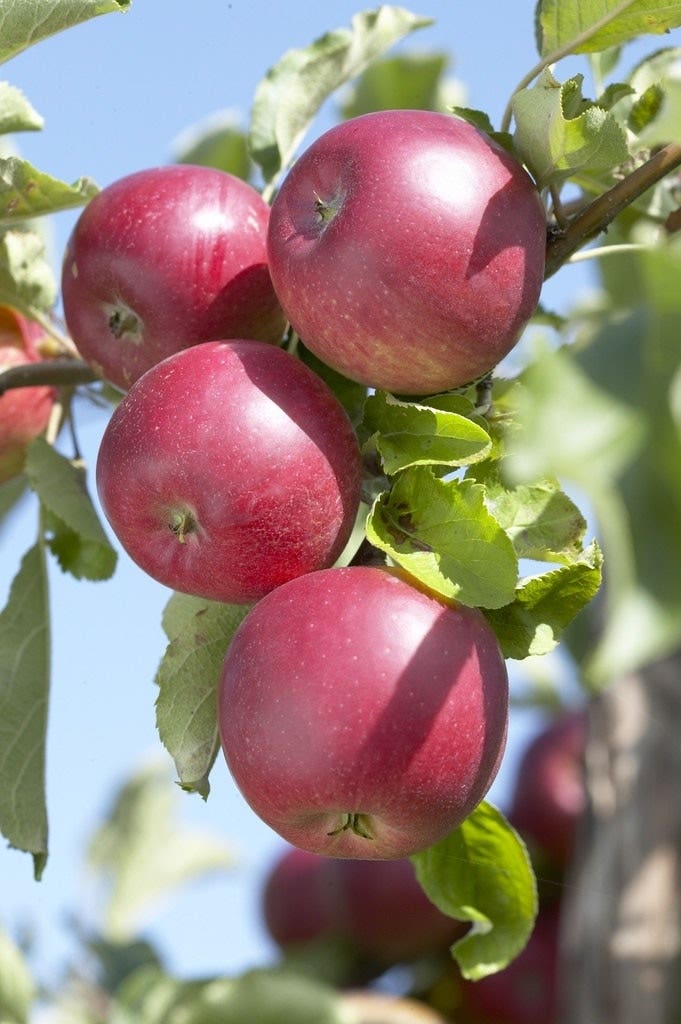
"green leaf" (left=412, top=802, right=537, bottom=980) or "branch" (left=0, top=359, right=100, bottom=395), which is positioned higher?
"branch" (left=0, top=359, right=100, bottom=395)

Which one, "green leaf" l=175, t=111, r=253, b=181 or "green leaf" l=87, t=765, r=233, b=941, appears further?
"green leaf" l=87, t=765, r=233, b=941

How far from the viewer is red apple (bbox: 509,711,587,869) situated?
7.92 feet

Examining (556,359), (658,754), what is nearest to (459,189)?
(556,359)

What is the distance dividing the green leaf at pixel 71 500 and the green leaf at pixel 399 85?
2.15 feet

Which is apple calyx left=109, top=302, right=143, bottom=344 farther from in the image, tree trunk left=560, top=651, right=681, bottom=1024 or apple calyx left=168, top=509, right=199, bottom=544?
tree trunk left=560, top=651, right=681, bottom=1024

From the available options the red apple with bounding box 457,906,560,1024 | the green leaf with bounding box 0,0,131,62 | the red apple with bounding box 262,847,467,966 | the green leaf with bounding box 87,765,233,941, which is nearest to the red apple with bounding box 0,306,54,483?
the green leaf with bounding box 0,0,131,62

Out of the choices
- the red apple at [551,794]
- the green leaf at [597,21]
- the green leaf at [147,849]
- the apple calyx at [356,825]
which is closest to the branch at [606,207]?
the green leaf at [597,21]

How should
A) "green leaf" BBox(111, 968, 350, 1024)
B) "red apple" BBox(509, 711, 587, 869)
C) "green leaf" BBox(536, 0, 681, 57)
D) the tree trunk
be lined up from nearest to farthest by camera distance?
"green leaf" BBox(536, 0, 681, 57) < "green leaf" BBox(111, 968, 350, 1024) < the tree trunk < "red apple" BBox(509, 711, 587, 869)

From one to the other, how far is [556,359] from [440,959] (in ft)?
6.92

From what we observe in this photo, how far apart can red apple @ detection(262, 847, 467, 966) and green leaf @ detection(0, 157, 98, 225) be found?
1396 millimetres

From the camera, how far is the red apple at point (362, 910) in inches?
89.4

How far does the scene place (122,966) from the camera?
2.18 m

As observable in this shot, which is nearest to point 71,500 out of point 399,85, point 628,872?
point 399,85

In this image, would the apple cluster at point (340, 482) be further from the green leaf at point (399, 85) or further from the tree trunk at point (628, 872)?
the tree trunk at point (628, 872)
